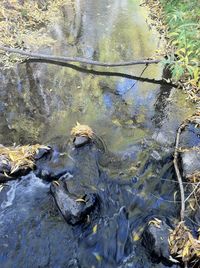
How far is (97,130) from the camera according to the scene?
605 centimetres

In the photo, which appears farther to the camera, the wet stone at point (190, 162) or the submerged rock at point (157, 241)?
the wet stone at point (190, 162)

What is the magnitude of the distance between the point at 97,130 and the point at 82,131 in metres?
0.36

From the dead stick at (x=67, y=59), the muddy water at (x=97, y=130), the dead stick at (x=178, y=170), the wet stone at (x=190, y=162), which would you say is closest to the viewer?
the muddy water at (x=97, y=130)

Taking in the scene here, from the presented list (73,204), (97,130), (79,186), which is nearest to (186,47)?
(97,130)

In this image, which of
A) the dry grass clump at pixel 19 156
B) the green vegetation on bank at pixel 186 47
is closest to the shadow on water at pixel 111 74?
the green vegetation on bank at pixel 186 47

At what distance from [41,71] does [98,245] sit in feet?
15.9

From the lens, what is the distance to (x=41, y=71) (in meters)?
7.80

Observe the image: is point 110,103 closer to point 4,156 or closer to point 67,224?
point 4,156

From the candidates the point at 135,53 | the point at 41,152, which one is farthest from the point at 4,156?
the point at 135,53

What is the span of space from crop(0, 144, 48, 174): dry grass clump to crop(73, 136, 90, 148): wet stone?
55 cm

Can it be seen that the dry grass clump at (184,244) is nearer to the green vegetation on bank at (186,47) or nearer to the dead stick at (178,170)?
the dead stick at (178,170)

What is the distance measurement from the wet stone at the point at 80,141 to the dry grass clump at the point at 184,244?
221 centimetres

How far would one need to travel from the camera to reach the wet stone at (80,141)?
5590mm

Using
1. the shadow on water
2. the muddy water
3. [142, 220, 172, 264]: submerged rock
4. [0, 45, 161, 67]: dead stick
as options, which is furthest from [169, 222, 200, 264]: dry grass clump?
[0, 45, 161, 67]: dead stick
